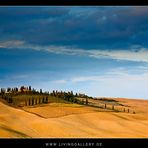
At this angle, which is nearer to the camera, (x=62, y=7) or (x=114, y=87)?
(x=62, y=7)

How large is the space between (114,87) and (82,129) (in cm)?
33

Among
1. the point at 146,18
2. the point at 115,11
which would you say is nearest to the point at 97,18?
the point at 115,11

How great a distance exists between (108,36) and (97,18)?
128 millimetres

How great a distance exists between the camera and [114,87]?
2861 mm

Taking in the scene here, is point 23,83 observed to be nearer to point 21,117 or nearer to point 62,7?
point 21,117

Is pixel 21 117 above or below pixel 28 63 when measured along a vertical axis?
below

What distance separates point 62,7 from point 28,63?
0.39m

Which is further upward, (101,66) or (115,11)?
(115,11)

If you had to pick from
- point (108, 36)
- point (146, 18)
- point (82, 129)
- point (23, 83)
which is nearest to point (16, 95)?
point (23, 83)

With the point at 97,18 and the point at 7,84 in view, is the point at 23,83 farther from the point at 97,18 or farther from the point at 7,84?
the point at 97,18

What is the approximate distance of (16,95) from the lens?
111 inches
